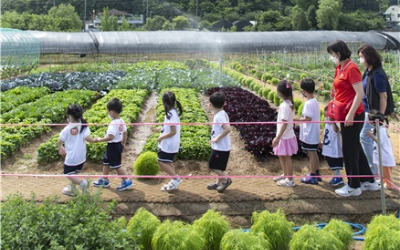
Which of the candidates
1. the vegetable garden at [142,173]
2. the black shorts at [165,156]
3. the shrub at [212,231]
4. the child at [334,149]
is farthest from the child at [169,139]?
the child at [334,149]

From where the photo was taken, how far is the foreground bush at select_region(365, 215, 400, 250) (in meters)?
3.79

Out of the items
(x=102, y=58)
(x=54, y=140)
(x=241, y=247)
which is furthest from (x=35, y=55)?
(x=241, y=247)

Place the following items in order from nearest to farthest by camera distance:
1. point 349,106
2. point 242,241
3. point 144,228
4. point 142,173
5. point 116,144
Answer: point 242,241
point 144,228
point 349,106
point 116,144
point 142,173

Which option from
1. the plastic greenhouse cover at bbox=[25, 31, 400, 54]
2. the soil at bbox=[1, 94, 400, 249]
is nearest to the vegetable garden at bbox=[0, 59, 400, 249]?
the soil at bbox=[1, 94, 400, 249]

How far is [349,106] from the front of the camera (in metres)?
5.30

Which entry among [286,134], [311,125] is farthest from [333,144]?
[286,134]

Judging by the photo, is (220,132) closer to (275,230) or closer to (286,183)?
(286,183)

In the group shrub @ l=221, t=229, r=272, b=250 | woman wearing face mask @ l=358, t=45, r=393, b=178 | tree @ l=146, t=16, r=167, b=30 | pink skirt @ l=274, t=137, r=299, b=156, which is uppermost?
tree @ l=146, t=16, r=167, b=30

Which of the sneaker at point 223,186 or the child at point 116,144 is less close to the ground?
the child at point 116,144

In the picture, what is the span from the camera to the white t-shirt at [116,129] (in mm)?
5595

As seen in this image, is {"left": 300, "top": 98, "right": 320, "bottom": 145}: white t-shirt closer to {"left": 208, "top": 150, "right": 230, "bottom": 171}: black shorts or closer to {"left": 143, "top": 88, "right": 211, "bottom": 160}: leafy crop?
Answer: {"left": 208, "top": 150, "right": 230, "bottom": 171}: black shorts

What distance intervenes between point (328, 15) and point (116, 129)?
6167 centimetres

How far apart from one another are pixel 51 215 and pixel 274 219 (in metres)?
2.09

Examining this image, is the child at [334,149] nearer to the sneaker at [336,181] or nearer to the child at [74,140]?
the sneaker at [336,181]
